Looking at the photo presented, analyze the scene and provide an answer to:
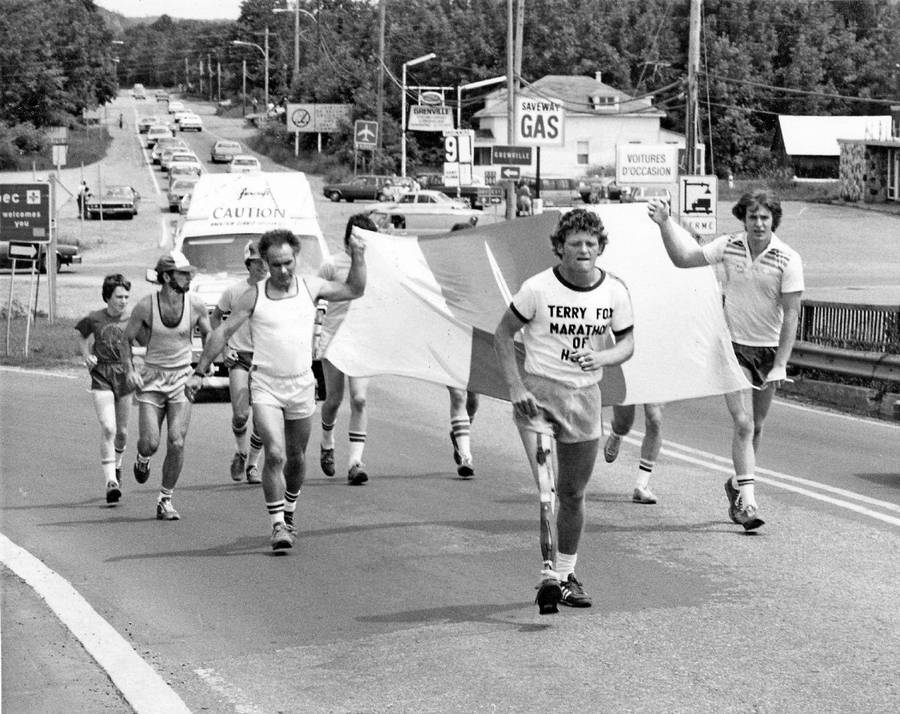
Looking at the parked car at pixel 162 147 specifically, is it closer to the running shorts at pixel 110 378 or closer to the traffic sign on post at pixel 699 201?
the traffic sign on post at pixel 699 201

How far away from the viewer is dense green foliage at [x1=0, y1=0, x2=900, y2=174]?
108188mm

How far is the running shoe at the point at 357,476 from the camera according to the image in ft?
41.0

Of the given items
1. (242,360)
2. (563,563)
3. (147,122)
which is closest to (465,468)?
(242,360)

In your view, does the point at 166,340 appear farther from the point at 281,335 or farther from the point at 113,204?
the point at 113,204

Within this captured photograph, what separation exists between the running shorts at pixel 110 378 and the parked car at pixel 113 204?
5688cm

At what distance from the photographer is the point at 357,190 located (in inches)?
3223

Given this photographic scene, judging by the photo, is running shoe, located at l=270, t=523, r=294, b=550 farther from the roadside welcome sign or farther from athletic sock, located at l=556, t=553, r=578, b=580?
the roadside welcome sign

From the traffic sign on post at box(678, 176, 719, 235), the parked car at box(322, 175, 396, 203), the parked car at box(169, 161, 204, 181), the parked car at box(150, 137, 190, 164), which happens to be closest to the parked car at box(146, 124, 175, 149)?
the parked car at box(150, 137, 190, 164)

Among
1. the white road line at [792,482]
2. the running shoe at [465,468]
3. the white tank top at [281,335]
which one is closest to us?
the white tank top at [281,335]

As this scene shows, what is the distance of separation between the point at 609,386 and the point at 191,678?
192 inches

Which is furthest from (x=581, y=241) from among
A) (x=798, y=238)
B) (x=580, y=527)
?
(x=798, y=238)

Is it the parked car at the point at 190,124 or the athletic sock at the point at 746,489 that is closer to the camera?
the athletic sock at the point at 746,489

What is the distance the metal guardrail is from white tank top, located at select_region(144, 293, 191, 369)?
9466mm

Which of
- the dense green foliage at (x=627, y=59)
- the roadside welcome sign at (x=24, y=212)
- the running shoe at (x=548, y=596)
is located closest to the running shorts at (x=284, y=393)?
the running shoe at (x=548, y=596)
